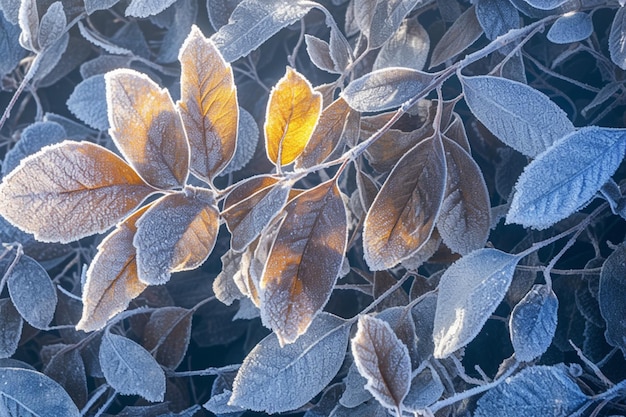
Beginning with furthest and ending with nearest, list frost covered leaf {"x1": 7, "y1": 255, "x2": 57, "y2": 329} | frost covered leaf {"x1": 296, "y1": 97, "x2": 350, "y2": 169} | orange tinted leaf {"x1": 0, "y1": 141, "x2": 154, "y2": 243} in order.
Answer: frost covered leaf {"x1": 7, "y1": 255, "x2": 57, "y2": 329} → frost covered leaf {"x1": 296, "y1": 97, "x2": 350, "y2": 169} → orange tinted leaf {"x1": 0, "y1": 141, "x2": 154, "y2": 243}

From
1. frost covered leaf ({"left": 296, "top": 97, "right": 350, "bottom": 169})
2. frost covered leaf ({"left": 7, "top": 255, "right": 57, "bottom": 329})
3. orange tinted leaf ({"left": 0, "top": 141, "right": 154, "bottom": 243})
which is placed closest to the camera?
orange tinted leaf ({"left": 0, "top": 141, "right": 154, "bottom": 243})

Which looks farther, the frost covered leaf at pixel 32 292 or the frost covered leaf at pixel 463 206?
the frost covered leaf at pixel 32 292

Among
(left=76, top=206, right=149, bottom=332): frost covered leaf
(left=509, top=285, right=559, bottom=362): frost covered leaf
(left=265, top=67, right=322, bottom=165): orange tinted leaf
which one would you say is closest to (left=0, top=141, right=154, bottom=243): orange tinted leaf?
(left=76, top=206, right=149, bottom=332): frost covered leaf

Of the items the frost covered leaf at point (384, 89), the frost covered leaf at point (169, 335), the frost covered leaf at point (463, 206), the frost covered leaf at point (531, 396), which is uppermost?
the frost covered leaf at point (384, 89)

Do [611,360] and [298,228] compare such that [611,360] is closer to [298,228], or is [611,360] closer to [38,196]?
[298,228]

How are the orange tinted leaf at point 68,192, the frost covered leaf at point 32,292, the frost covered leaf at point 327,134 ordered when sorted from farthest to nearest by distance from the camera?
the frost covered leaf at point 32,292 → the frost covered leaf at point 327,134 → the orange tinted leaf at point 68,192

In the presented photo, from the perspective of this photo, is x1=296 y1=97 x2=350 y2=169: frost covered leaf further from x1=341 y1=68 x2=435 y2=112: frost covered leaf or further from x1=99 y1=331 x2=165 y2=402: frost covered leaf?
x1=99 y1=331 x2=165 y2=402: frost covered leaf

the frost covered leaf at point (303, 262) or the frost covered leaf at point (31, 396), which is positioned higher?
the frost covered leaf at point (303, 262)

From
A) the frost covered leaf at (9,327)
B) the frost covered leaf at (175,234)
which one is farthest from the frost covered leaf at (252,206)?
the frost covered leaf at (9,327)

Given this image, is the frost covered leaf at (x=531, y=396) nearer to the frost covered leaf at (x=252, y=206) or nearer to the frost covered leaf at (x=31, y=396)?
the frost covered leaf at (x=252, y=206)
